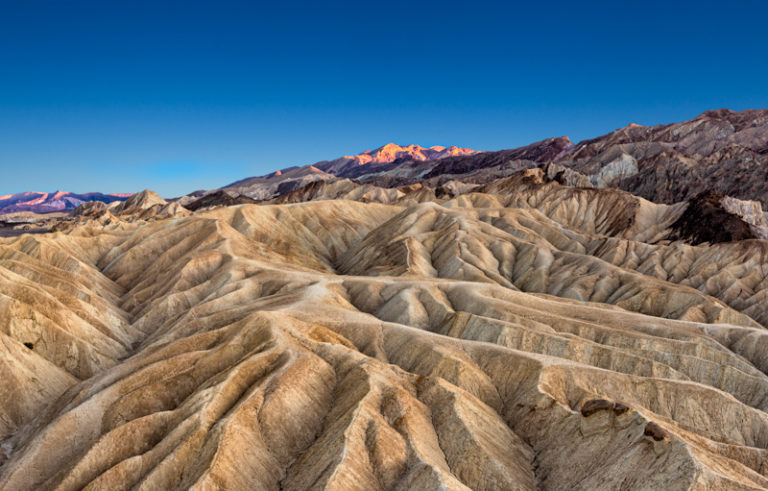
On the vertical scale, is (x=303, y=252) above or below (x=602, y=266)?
above

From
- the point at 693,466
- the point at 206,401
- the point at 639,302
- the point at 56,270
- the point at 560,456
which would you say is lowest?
the point at 639,302

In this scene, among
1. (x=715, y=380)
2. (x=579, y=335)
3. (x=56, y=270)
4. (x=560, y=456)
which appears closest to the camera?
(x=560, y=456)

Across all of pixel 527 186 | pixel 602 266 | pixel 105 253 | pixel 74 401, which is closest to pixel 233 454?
pixel 74 401

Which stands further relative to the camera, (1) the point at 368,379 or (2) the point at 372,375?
(2) the point at 372,375

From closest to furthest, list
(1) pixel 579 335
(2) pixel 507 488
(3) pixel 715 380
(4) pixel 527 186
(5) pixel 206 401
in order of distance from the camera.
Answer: (2) pixel 507 488 < (5) pixel 206 401 < (3) pixel 715 380 < (1) pixel 579 335 < (4) pixel 527 186

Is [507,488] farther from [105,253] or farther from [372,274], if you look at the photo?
[105,253]

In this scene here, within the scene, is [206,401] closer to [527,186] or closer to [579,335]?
[579,335]

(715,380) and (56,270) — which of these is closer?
(715,380)
